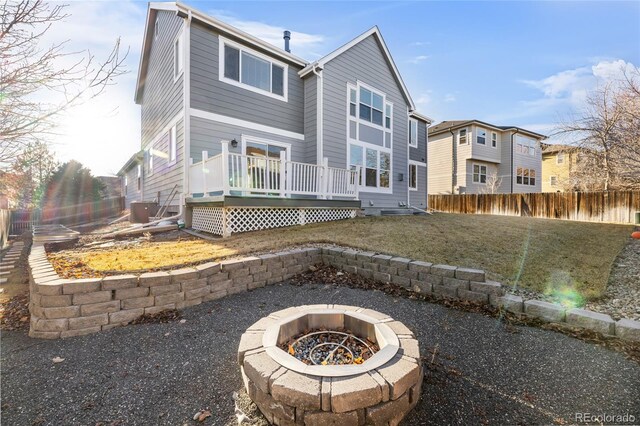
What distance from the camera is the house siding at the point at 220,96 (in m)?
8.20

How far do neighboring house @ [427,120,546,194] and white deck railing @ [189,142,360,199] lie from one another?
53.9ft

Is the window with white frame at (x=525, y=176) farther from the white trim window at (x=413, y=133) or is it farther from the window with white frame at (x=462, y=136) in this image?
the white trim window at (x=413, y=133)

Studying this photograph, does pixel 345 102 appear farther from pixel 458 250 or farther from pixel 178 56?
pixel 458 250

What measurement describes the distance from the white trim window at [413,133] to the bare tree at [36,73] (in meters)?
13.8

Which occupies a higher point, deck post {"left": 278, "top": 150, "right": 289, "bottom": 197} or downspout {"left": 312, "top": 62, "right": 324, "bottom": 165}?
downspout {"left": 312, "top": 62, "right": 324, "bottom": 165}

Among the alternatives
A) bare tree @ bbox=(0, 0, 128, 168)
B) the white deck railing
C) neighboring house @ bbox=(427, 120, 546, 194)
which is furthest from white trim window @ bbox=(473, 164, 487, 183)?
bare tree @ bbox=(0, 0, 128, 168)

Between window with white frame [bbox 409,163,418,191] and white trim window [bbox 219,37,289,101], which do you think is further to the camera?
window with white frame [bbox 409,163,418,191]

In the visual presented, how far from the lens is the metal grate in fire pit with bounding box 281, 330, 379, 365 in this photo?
2.19 metres

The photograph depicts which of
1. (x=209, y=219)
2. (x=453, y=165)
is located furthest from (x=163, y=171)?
(x=453, y=165)

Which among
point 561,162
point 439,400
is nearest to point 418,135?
point 439,400

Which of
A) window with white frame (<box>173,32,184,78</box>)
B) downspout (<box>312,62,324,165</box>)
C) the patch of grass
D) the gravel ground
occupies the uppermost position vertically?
window with white frame (<box>173,32,184,78</box>)

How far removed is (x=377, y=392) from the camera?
1.73 metres

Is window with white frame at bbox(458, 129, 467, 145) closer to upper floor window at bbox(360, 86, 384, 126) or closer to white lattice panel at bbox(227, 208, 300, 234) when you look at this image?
upper floor window at bbox(360, 86, 384, 126)

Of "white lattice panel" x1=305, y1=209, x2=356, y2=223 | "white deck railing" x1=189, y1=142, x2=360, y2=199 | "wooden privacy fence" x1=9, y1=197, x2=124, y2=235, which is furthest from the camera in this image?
"wooden privacy fence" x1=9, y1=197, x2=124, y2=235
